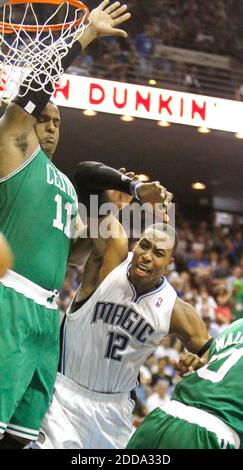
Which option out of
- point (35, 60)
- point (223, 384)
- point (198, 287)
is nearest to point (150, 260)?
point (223, 384)

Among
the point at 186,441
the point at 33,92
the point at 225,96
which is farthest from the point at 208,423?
the point at 225,96

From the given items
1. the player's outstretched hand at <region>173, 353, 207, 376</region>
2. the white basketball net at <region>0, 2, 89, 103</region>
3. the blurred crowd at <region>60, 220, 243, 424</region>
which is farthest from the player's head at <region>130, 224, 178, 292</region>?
the blurred crowd at <region>60, 220, 243, 424</region>

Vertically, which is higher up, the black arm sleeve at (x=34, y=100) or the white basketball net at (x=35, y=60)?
the white basketball net at (x=35, y=60)

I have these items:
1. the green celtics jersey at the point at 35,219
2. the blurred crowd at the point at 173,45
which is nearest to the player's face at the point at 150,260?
the green celtics jersey at the point at 35,219

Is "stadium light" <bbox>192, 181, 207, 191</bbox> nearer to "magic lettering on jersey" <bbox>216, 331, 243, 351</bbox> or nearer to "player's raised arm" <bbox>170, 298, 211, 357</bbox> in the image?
"player's raised arm" <bbox>170, 298, 211, 357</bbox>

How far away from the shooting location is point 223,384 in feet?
12.5

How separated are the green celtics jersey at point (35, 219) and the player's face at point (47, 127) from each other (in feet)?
0.45

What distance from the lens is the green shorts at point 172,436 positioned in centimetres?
370

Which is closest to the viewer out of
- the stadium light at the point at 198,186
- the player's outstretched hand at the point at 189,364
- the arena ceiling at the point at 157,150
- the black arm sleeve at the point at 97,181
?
the player's outstretched hand at the point at 189,364

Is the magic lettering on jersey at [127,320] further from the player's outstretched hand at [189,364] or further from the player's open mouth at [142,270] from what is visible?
the player's outstretched hand at [189,364]

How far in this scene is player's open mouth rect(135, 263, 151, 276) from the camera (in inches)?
183

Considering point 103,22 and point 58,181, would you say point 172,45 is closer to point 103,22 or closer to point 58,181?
point 103,22

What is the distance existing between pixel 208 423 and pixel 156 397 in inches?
223

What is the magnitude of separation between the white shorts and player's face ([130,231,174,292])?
0.62 meters
